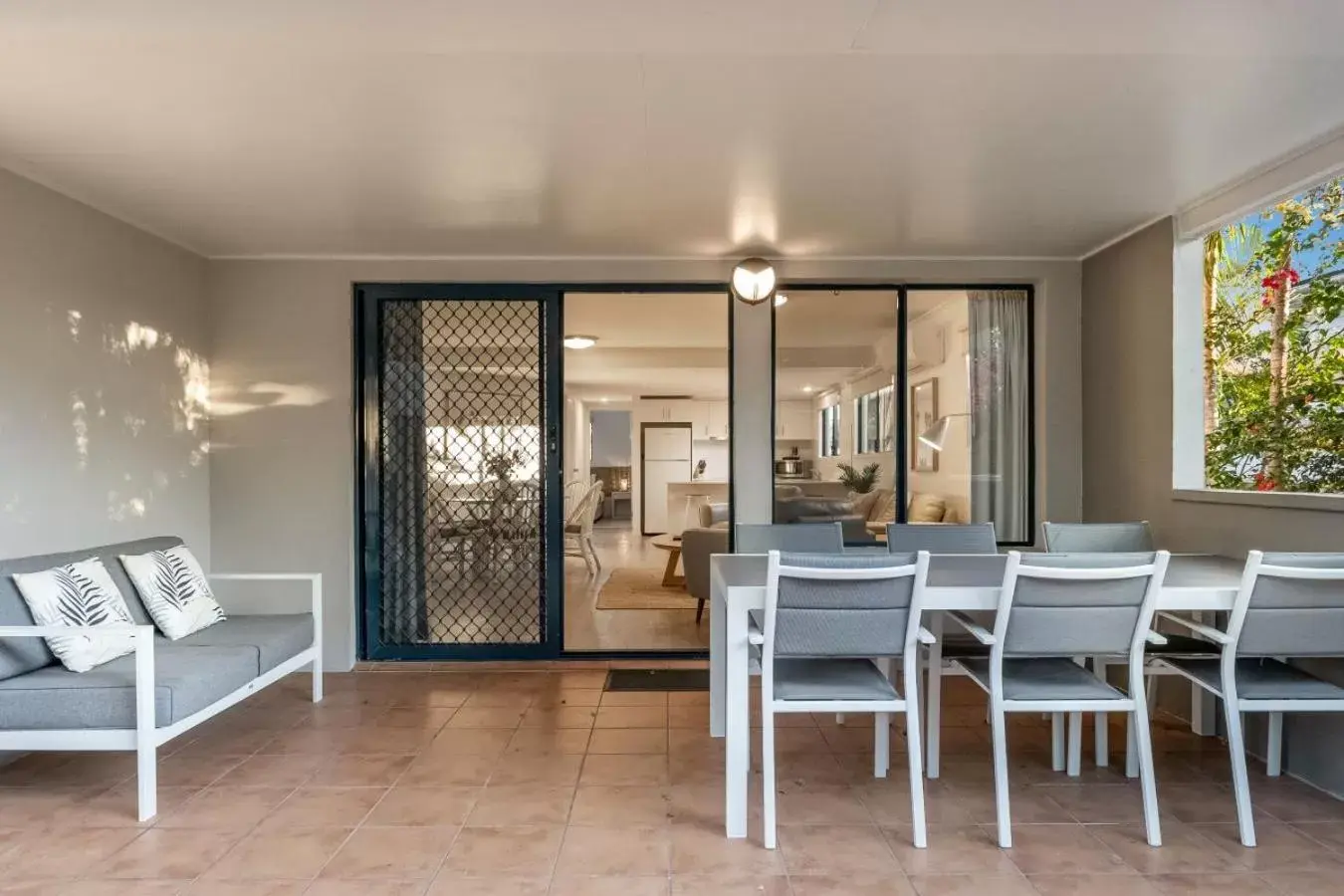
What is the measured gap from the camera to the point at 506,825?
2582mm

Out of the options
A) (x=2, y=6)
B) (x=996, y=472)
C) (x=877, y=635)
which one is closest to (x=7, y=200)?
(x=2, y=6)

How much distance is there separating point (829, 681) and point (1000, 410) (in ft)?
9.06

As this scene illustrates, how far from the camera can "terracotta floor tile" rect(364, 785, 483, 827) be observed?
8.57 ft

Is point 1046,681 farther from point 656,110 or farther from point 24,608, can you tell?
point 24,608

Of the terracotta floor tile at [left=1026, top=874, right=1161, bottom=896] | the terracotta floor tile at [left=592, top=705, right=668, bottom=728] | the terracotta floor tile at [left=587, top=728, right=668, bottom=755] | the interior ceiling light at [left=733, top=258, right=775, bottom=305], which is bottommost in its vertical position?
the terracotta floor tile at [left=592, top=705, right=668, bottom=728]

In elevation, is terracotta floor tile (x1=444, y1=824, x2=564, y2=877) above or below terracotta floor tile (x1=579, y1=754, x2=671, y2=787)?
above

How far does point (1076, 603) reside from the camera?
95.9 inches

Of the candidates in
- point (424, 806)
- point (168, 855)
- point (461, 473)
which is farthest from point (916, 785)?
point (461, 473)

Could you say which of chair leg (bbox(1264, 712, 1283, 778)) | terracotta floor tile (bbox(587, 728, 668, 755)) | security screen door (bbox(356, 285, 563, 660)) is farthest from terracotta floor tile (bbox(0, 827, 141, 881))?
chair leg (bbox(1264, 712, 1283, 778))

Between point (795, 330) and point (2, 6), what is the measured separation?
12.1ft

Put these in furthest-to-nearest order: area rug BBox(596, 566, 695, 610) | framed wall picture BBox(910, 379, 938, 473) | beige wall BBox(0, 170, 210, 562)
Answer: area rug BBox(596, 566, 695, 610) → framed wall picture BBox(910, 379, 938, 473) → beige wall BBox(0, 170, 210, 562)

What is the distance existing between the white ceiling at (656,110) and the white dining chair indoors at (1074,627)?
1420mm

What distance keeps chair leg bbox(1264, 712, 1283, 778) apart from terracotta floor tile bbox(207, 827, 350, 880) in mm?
3175

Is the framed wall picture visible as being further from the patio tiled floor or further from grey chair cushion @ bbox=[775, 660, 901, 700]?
grey chair cushion @ bbox=[775, 660, 901, 700]
